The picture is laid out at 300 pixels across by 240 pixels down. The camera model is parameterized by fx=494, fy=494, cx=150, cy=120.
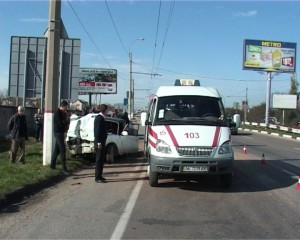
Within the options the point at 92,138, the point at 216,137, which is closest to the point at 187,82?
the point at 92,138

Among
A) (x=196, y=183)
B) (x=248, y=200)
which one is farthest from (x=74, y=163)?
(x=248, y=200)

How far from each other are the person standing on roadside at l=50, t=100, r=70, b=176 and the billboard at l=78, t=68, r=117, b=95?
5297 cm

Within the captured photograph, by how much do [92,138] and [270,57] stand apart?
165ft

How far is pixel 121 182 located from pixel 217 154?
270 cm

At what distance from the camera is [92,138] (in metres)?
15.6

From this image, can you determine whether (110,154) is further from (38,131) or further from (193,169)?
(38,131)

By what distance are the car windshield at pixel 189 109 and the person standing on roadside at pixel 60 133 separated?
3.04m

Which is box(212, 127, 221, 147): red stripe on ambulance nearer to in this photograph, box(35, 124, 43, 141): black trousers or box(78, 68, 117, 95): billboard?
box(35, 124, 43, 141): black trousers

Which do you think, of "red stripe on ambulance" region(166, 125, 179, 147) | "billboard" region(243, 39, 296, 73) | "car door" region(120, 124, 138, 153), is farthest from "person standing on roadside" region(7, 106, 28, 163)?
"billboard" region(243, 39, 296, 73)

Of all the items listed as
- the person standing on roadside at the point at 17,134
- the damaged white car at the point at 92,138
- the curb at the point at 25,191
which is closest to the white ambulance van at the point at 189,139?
the curb at the point at 25,191

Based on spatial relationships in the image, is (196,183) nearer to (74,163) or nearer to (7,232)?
(74,163)

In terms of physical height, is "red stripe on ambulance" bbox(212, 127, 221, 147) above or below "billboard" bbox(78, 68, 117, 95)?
below

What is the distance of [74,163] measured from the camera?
14992 millimetres

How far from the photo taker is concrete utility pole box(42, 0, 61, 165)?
1368cm
